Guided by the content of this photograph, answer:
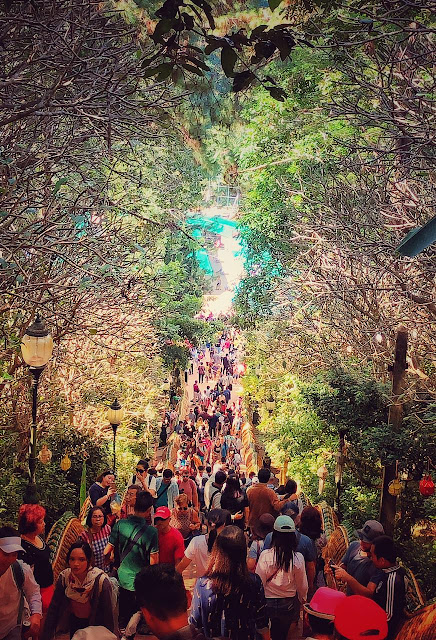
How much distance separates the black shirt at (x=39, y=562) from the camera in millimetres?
5957

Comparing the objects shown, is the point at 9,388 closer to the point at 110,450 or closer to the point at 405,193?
the point at 110,450

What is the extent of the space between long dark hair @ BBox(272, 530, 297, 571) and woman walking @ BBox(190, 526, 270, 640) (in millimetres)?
904

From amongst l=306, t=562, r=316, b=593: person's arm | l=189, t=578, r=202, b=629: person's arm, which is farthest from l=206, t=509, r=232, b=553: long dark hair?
l=189, t=578, r=202, b=629: person's arm

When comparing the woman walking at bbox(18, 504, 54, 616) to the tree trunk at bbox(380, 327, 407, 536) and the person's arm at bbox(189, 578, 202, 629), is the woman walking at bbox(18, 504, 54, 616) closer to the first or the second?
the person's arm at bbox(189, 578, 202, 629)

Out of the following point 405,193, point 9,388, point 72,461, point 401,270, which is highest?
point 405,193

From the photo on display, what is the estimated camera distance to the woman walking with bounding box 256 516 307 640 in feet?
20.2

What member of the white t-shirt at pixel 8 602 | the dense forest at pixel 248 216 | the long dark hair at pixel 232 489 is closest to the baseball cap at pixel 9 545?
the white t-shirt at pixel 8 602

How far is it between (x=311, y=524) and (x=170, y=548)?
4.45ft

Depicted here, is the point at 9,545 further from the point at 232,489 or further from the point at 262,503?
the point at 262,503

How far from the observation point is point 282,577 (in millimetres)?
6160

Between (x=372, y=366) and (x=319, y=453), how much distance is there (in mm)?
→ 2911

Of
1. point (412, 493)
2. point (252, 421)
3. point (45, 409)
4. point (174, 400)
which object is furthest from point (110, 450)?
point (174, 400)

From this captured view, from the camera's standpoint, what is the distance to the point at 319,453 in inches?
696

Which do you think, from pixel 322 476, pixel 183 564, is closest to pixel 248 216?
pixel 322 476
